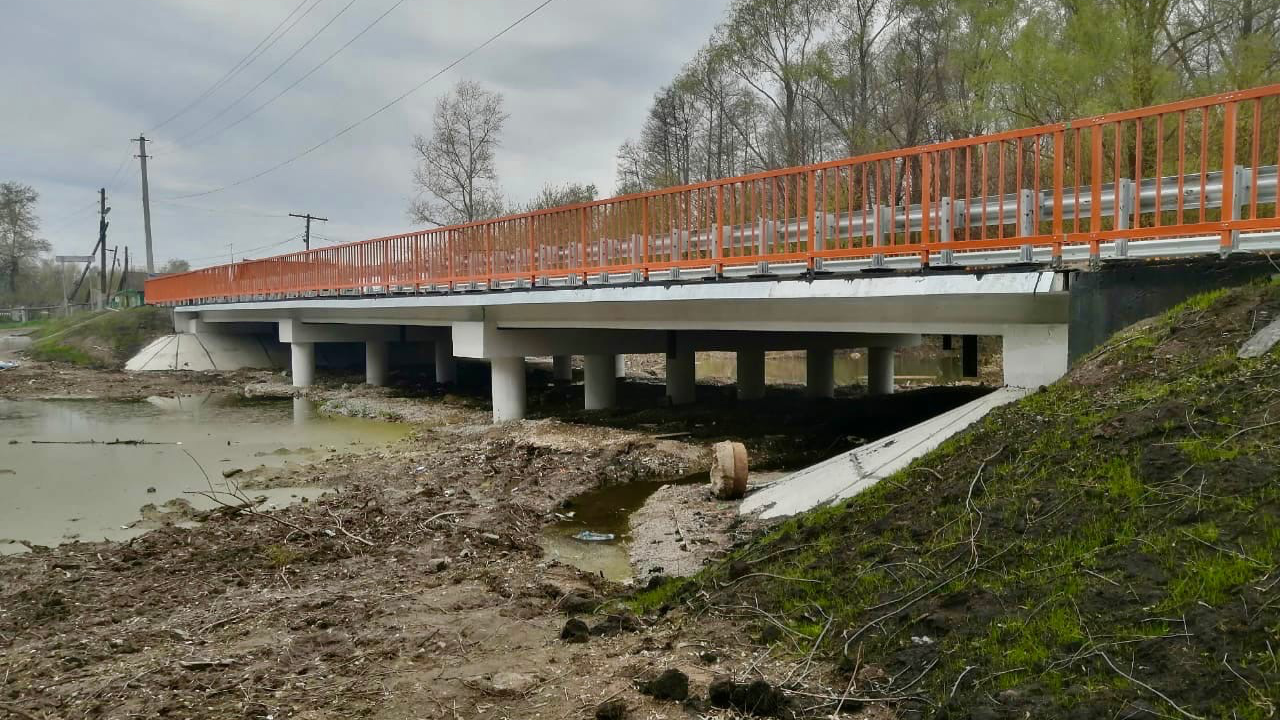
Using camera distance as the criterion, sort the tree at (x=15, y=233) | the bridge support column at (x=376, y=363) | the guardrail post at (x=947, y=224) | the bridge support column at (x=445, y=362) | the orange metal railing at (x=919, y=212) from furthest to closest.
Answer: the tree at (x=15, y=233), the bridge support column at (x=376, y=363), the bridge support column at (x=445, y=362), the guardrail post at (x=947, y=224), the orange metal railing at (x=919, y=212)

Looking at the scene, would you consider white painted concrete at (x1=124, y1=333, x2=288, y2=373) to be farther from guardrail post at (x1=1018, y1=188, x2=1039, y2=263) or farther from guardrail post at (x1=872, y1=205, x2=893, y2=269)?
guardrail post at (x1=1018, y1=188, x2=1039, y2=263)

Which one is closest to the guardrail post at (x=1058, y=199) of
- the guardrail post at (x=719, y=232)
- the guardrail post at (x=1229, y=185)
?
the guardrail post at (x=1229, y=185)

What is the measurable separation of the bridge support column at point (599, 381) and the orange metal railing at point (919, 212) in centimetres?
295

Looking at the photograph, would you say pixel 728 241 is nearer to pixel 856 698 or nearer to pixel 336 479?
pixel 336 479

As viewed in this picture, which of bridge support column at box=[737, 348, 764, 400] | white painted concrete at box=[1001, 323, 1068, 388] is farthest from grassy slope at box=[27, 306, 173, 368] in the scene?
white painted concrete at box=[1001, 323, 1068, 388]

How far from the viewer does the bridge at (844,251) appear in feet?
26.2

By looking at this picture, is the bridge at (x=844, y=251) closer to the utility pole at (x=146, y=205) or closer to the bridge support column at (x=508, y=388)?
the bridge support column at (x=508, y=388)

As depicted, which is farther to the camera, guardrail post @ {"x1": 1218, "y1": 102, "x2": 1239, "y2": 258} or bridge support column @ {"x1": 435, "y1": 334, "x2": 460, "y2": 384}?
bridge support column @ {"x1": 435, "y1": 334, "x2": 460, "y2": 384}

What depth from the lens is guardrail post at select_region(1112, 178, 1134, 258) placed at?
7855 mm

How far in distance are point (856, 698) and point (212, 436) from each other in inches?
702

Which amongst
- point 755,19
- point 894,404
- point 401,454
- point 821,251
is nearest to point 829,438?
point 894,404

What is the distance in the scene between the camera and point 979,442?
6543mm

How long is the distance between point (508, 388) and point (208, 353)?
86.0 feet

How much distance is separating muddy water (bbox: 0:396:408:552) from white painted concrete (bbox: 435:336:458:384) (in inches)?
182
